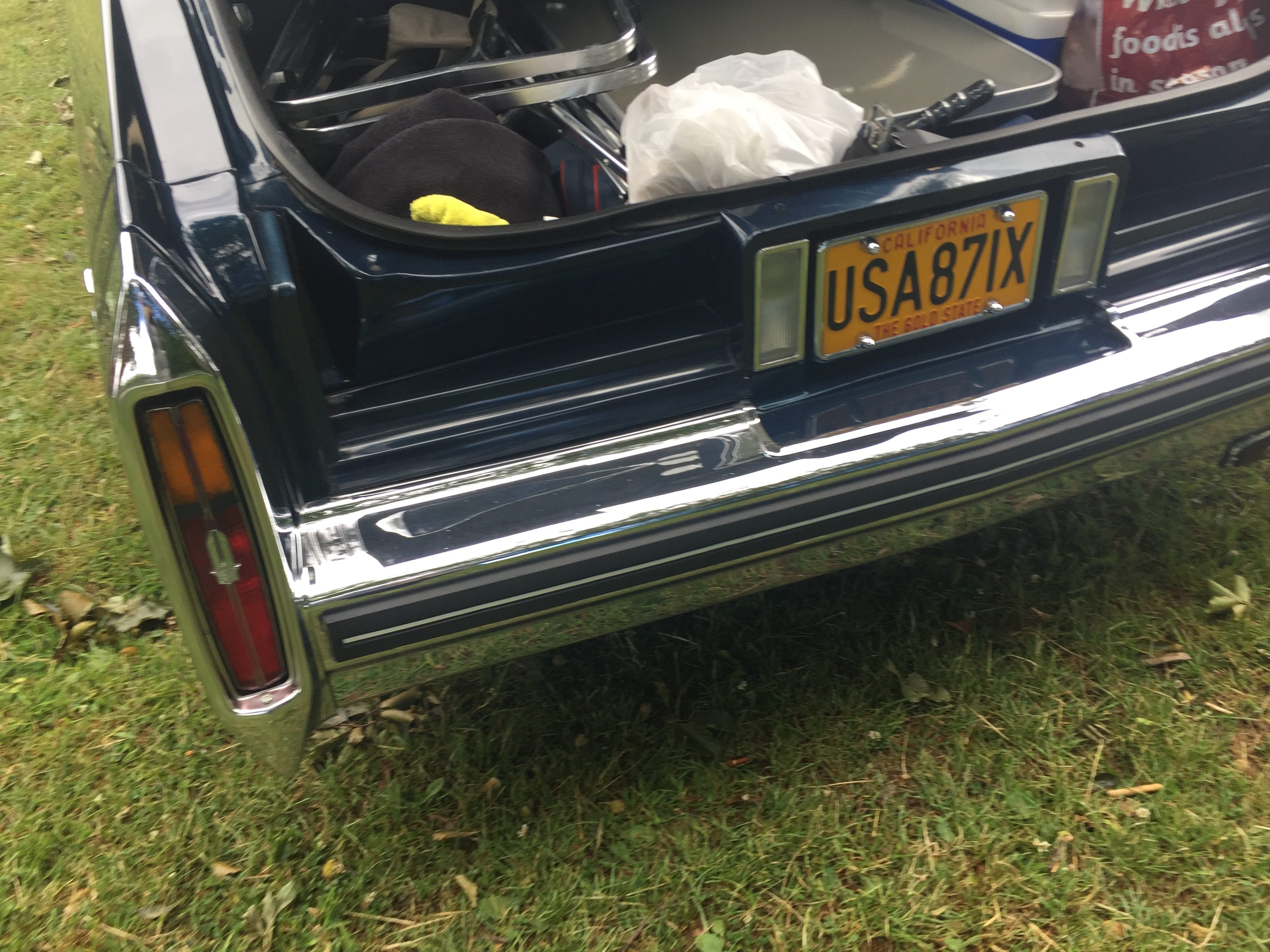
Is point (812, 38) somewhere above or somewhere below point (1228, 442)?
above

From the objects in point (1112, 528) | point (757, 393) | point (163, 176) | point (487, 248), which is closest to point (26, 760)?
point (163, 176)

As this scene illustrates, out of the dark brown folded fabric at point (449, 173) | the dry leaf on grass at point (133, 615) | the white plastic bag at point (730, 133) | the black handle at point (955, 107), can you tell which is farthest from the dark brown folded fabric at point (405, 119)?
the dry leaf on grass at point (133, 615)

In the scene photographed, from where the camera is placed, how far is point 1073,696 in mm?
1813

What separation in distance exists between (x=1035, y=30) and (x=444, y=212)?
4.69 ft

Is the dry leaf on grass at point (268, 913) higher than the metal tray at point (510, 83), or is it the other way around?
the metal tray at point (510, 83)

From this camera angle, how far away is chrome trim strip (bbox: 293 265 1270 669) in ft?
4.13

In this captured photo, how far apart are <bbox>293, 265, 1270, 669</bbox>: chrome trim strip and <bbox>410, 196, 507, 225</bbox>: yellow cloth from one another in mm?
386

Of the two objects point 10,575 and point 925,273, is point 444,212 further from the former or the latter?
point 10,575

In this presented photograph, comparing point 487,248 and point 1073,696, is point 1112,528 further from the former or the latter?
point 487,248

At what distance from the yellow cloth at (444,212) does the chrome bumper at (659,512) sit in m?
0.39

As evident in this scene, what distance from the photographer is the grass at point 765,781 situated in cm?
154

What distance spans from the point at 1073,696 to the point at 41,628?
7.14ft

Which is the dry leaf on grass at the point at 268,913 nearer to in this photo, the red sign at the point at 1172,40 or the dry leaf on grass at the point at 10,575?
the dry leaf on grass at the point at 10,575

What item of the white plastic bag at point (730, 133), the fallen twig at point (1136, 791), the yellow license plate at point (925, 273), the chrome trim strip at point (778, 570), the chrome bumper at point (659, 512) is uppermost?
the white plastic bag at point (730, 133)
